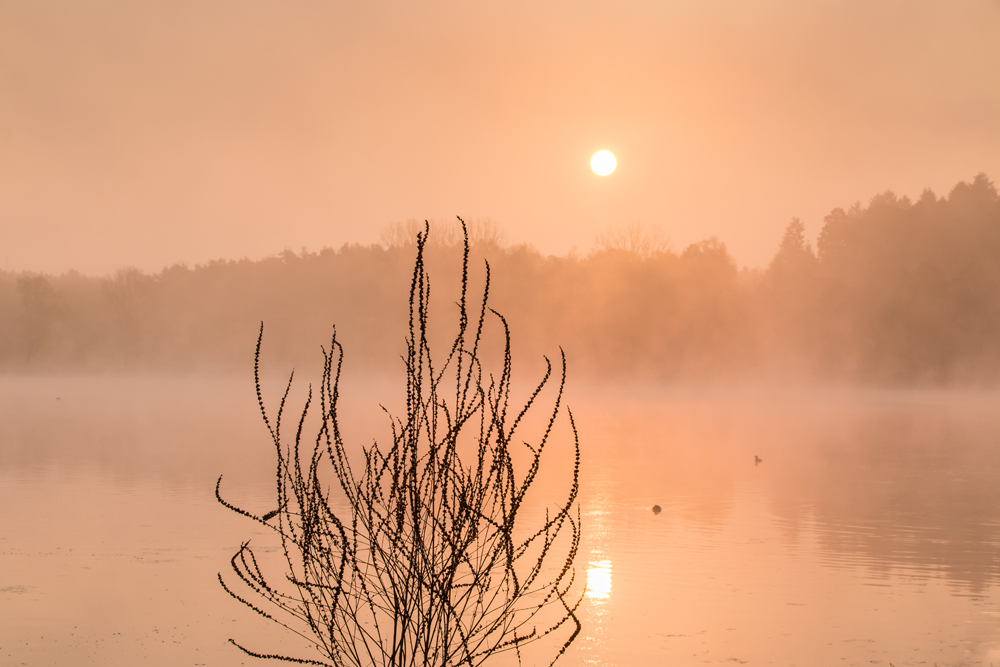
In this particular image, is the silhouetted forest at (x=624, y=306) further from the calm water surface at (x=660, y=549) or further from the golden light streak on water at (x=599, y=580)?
the golden light streak on water at (x=599, y=580)

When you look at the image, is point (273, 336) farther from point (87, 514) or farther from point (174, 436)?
point (87, 514)

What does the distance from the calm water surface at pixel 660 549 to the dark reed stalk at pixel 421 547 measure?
43 cm

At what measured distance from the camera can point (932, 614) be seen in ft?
19.1

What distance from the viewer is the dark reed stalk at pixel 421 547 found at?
7.43 feet

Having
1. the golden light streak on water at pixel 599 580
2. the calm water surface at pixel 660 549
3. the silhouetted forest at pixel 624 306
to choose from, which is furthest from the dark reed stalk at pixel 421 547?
the silhouetted forest at pixel 624 306

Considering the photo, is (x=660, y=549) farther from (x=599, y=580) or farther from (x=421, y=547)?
(x=421, y=547)

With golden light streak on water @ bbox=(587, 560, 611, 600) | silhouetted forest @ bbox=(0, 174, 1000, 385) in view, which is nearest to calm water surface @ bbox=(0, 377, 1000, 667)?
golden light streak on water @ bbox=(587, 560, 611, 600)

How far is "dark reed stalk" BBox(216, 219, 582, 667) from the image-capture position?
2266 mm

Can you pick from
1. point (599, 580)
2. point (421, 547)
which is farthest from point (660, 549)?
point (421, 547)

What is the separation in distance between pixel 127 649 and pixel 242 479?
6693mm

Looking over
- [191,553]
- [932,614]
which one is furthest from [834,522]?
[191,553]

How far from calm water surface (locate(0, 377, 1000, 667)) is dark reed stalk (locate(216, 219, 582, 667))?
0.43m

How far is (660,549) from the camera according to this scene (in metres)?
7.73

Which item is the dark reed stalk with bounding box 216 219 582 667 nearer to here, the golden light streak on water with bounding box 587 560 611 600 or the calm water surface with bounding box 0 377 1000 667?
the golden light streak on water with bounding box 587 560 611 600
